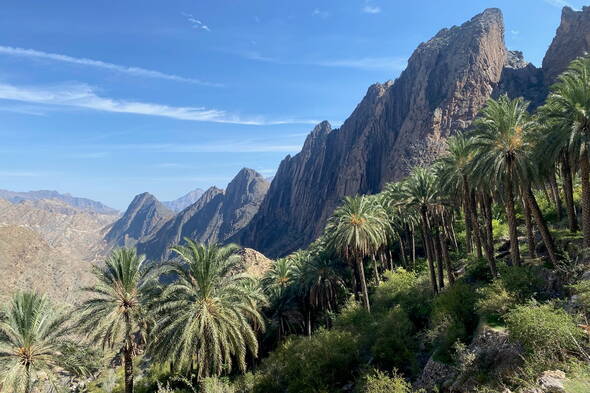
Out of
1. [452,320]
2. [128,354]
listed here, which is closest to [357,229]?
[452,320]

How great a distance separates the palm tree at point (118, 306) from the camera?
22.3m

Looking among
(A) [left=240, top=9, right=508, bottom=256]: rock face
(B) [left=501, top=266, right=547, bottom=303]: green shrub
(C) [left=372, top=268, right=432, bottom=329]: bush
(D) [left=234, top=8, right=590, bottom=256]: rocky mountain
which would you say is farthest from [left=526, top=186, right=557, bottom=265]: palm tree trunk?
(A) [left=240, top=9, right=508, bottom=256]: rock face

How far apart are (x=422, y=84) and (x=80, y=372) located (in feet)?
525

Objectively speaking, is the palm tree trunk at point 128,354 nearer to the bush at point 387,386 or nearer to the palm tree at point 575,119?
the bush at point 387,386

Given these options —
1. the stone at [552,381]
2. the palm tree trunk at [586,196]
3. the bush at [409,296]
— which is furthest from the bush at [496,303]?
the palm tree trunk at [586,196]

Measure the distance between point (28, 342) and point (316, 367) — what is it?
17094 mm

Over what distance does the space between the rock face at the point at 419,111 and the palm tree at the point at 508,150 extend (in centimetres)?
11371

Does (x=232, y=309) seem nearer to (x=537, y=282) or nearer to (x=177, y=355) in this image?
(x=177, y=355)

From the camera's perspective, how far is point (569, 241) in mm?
24781

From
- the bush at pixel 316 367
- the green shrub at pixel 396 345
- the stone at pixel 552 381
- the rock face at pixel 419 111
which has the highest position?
the rock face at pixel 419 111

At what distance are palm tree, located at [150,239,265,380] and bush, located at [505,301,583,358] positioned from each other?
14521 mm

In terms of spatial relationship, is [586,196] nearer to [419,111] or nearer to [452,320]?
[452,320]

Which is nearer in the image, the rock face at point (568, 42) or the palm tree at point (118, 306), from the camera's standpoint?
the palm tree at point (118, 306)

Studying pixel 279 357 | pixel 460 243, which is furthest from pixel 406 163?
→ pixel 279 357
